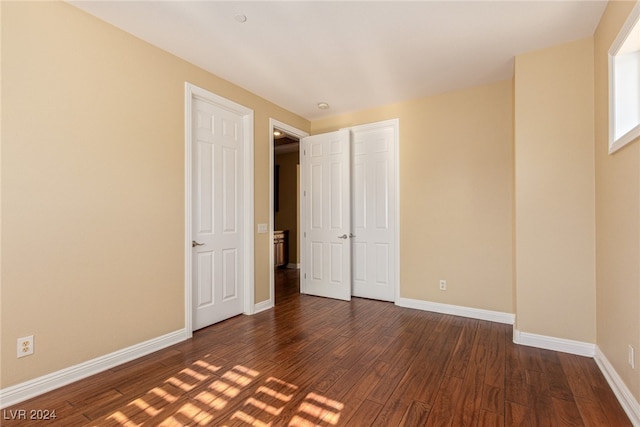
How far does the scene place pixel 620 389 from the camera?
194 centimetres

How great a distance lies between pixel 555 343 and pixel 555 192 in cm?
136

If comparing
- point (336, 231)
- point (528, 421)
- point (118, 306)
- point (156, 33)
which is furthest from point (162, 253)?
point (528, 421)

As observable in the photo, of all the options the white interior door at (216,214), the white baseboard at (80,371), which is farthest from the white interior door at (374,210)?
the white baseboard at (80,371)

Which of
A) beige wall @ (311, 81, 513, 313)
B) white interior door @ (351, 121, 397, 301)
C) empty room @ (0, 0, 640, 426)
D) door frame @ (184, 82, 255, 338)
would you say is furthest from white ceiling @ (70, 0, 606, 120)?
white interior door @ (351, 121, 397, 301)

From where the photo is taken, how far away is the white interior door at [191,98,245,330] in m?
3.18

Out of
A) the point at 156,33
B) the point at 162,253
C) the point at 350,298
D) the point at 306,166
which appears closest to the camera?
the point at 156,33

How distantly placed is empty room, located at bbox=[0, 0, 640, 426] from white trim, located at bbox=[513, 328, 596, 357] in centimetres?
2

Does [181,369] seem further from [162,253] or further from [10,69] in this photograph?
[10,69]

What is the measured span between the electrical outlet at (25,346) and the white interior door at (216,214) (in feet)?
4.26

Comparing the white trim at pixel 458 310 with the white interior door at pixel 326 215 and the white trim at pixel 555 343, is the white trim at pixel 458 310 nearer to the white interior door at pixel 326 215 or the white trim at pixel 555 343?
the white trim at pixel 555 343

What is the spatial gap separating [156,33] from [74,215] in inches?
65.2

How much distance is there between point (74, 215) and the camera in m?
2.19

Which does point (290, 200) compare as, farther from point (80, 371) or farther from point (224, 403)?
point (224, 403)

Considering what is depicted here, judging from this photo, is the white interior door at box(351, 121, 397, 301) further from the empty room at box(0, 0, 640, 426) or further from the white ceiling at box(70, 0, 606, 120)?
the white ceiling at box(70, 0, 606, 120)
